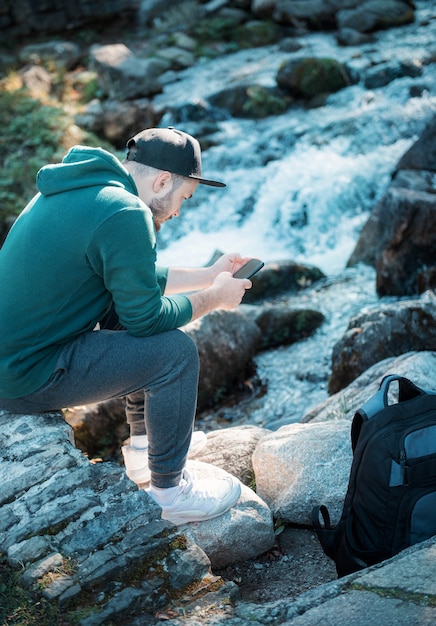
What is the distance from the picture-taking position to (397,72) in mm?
10930

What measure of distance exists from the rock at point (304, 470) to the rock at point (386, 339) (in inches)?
62.6

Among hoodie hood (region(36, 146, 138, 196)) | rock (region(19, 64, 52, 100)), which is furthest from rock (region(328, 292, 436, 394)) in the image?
rock (region(19, 64, 52, 100))

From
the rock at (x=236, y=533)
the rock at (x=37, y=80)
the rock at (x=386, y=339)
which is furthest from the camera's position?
the rock at (x=37, y=80)

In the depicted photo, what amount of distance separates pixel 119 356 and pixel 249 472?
116 centimetres

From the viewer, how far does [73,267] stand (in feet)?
7.98

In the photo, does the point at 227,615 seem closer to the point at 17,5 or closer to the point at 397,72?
the point at 397,72

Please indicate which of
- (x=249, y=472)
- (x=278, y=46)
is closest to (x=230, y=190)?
(x=278, y=46)

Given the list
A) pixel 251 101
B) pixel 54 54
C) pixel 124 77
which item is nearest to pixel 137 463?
pixel 251 101

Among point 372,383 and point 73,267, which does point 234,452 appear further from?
point 73,267

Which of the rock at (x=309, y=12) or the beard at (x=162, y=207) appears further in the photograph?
the rock at (x=309, y=12)

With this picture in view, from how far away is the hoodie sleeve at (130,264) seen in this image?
235cm

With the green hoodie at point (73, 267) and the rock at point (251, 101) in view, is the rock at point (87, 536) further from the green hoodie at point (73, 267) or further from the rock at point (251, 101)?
the rock at point (251, 101)

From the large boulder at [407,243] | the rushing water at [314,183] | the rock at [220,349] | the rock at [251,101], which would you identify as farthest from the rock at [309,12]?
the rock at [220,349]

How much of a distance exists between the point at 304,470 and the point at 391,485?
2.24ft
